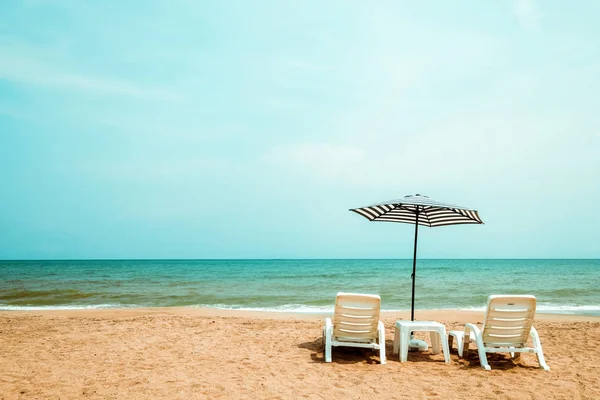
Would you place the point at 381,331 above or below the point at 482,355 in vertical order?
above

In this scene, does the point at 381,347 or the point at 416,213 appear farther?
the point at 416,213

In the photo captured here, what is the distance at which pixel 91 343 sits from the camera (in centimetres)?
655

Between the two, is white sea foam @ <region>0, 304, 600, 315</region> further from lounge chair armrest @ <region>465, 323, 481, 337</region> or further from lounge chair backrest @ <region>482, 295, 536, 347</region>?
lounge chair backrest @ <region>482, 295, 536, 347</region>

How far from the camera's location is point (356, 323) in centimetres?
545

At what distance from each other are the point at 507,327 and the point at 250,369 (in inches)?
134

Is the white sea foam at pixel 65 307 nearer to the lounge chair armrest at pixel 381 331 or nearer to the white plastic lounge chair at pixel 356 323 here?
the white plastic lounge chair at pixel 356 323

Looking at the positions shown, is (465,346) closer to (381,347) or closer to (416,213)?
(381,347)

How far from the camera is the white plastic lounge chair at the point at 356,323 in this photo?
5379 mm

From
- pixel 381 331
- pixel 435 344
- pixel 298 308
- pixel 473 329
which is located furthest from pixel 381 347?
pixel 298 308

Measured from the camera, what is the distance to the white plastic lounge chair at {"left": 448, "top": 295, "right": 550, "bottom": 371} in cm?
515

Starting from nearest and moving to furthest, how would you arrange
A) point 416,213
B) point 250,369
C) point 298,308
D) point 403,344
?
point 250,369, point 403,344, point 416,213, point 298,308

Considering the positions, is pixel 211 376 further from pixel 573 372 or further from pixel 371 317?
pixel 573 372

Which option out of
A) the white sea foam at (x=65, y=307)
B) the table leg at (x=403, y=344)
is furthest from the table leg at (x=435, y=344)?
the white sea foam at (x=65, y=307)

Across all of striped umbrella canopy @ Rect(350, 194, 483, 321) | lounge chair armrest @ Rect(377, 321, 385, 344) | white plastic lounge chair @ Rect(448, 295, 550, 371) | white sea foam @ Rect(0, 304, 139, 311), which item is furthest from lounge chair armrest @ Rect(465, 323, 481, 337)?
white sea foam @ Rect(0, 304, 139, 311)
